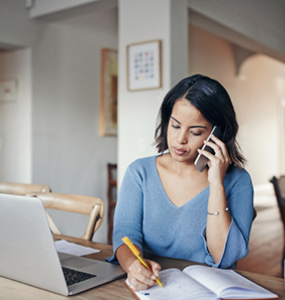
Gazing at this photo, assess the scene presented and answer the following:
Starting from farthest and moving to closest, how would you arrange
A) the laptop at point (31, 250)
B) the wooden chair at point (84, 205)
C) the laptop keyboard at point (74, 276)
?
the wooden chair at point (84, 205) < the laptop keyboard at point (74, 276) < the laptop at point (31, 250)

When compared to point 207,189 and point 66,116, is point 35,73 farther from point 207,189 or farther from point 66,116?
point 207,189

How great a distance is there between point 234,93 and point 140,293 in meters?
5.36

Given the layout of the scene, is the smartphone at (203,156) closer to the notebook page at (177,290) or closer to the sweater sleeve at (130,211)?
the sweater sleeve at (130,211)

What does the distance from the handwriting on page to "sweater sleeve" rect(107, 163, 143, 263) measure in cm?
26

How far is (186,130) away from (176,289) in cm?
53

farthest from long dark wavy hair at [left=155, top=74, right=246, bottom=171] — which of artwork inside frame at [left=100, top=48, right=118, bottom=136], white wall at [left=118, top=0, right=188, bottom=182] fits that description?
artwork inside frame at [left=100, top=48, right=118, bottom=136]

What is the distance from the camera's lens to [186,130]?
122cm

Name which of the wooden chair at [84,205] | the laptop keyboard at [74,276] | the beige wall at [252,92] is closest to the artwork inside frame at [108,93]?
the beige wall at [252,92]

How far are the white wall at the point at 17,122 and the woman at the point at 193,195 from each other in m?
2.35

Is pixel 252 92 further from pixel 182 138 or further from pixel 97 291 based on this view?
pixel 97 291

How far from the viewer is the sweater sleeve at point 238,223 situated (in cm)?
112

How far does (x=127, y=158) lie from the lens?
111 inches

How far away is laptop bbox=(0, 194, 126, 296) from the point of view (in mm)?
783

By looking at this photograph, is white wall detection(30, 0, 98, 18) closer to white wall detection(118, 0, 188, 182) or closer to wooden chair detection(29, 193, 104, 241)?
white wall detection(118, 0, 188, 182)
